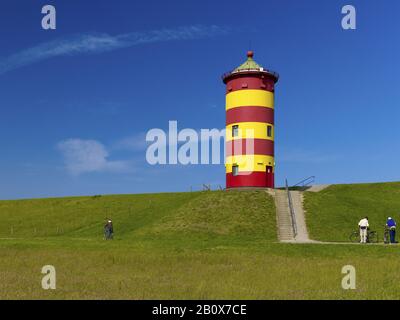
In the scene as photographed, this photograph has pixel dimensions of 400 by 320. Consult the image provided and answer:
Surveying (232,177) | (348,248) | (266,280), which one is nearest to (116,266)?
(266,280)

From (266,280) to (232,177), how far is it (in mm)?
30918

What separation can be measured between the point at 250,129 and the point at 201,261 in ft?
82.5

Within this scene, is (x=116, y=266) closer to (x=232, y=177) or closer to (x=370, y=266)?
(x=370, y=266)

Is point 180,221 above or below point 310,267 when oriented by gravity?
above

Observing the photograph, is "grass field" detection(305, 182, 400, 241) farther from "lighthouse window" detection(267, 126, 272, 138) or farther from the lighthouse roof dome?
the lighthouse roof dome

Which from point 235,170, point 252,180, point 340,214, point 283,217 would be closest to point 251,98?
point 235,170

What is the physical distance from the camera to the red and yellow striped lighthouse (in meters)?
46.9

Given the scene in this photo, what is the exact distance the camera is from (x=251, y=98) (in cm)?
4731

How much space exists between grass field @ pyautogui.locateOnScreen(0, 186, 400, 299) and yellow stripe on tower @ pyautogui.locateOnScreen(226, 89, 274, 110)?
9379 mm

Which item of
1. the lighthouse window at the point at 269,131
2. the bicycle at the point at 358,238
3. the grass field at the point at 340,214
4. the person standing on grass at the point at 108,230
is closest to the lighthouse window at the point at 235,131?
the lighthouse window at the point at 269,131

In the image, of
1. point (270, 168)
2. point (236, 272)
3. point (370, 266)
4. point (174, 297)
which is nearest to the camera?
point (174, 297)

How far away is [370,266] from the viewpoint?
21109 millimetres

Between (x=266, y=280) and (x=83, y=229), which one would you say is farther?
(x=83, y=229)

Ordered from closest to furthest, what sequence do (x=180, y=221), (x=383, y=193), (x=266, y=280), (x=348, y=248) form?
(x=266, y=280), (x=348, y=248), (x=180, y=221), (x=383, y=193)
